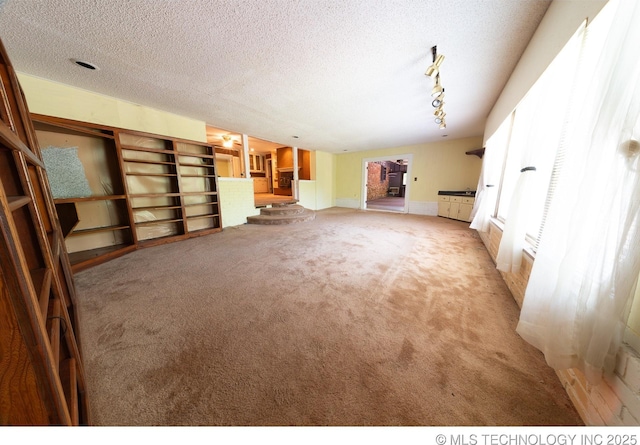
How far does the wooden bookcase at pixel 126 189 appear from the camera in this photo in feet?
8.13

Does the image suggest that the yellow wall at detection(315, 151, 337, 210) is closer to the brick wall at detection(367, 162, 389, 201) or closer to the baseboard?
the brick wall at detection(367, 162, 389, 201)

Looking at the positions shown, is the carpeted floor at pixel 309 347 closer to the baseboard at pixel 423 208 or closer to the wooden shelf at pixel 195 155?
the wooden shelf at pixel 195 155

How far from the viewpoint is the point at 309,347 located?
49.6 inches

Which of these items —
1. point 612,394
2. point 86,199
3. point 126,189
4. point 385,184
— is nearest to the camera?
point 612,394

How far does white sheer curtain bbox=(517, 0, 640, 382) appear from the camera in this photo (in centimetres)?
72

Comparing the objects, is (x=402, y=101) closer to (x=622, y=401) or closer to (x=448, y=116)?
(x=448, y=116)

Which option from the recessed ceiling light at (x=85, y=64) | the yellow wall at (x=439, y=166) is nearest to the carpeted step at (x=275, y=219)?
the recessed ceiling light at (x=85, y=64)

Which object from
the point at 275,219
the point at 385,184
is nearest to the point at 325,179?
the point at 275,219

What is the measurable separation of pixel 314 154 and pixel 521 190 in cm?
582

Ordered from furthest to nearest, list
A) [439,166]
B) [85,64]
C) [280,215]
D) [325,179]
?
[325,179] → [439,166] → [280,215] → [85,64]

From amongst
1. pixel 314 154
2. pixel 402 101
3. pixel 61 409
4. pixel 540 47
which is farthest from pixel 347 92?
pixel 314 154

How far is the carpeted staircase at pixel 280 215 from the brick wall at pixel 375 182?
486 cm

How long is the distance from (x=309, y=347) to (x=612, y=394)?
1.35 m

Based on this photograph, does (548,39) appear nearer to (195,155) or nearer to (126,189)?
(195,155)
